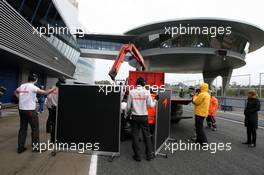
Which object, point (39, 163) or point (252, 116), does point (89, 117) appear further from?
point (252, 116)

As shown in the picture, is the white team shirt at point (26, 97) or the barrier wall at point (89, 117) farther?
the white team shirt at point (26, 97)

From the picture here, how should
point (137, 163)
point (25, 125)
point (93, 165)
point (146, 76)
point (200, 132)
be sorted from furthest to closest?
point (146, 76), point (200, 132), point (25, 125), point (137, 163), point (93, 165)

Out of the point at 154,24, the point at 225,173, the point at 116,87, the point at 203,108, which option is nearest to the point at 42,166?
the point at 116,87

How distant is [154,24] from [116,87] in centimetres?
3626

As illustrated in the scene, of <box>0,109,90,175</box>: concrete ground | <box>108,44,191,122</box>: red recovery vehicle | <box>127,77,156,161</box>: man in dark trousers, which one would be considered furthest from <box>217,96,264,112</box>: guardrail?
<box>0,109,90,175</box>: concrete ground

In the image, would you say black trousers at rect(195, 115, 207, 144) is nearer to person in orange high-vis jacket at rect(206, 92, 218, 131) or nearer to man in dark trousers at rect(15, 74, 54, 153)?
person in orange high-vis jacket at rect(206, 92, 218, 131)

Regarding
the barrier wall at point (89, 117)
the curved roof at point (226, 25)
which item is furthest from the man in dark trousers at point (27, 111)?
the curved roof at point (226, 25)

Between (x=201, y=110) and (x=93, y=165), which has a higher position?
(x=201, y=110)

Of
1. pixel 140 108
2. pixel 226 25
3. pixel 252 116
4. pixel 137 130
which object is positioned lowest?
pixel 137 130

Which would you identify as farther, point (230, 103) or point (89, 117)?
point (230, 103)

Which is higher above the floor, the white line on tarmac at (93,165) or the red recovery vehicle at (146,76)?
the red recovery vehicle at (146,76)

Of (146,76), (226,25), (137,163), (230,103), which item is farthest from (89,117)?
(226,25)

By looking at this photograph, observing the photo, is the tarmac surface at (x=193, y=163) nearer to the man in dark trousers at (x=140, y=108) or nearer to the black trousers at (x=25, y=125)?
the man in dark trousers at (x=140, y=108)

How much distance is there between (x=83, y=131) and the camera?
543 centimetres
